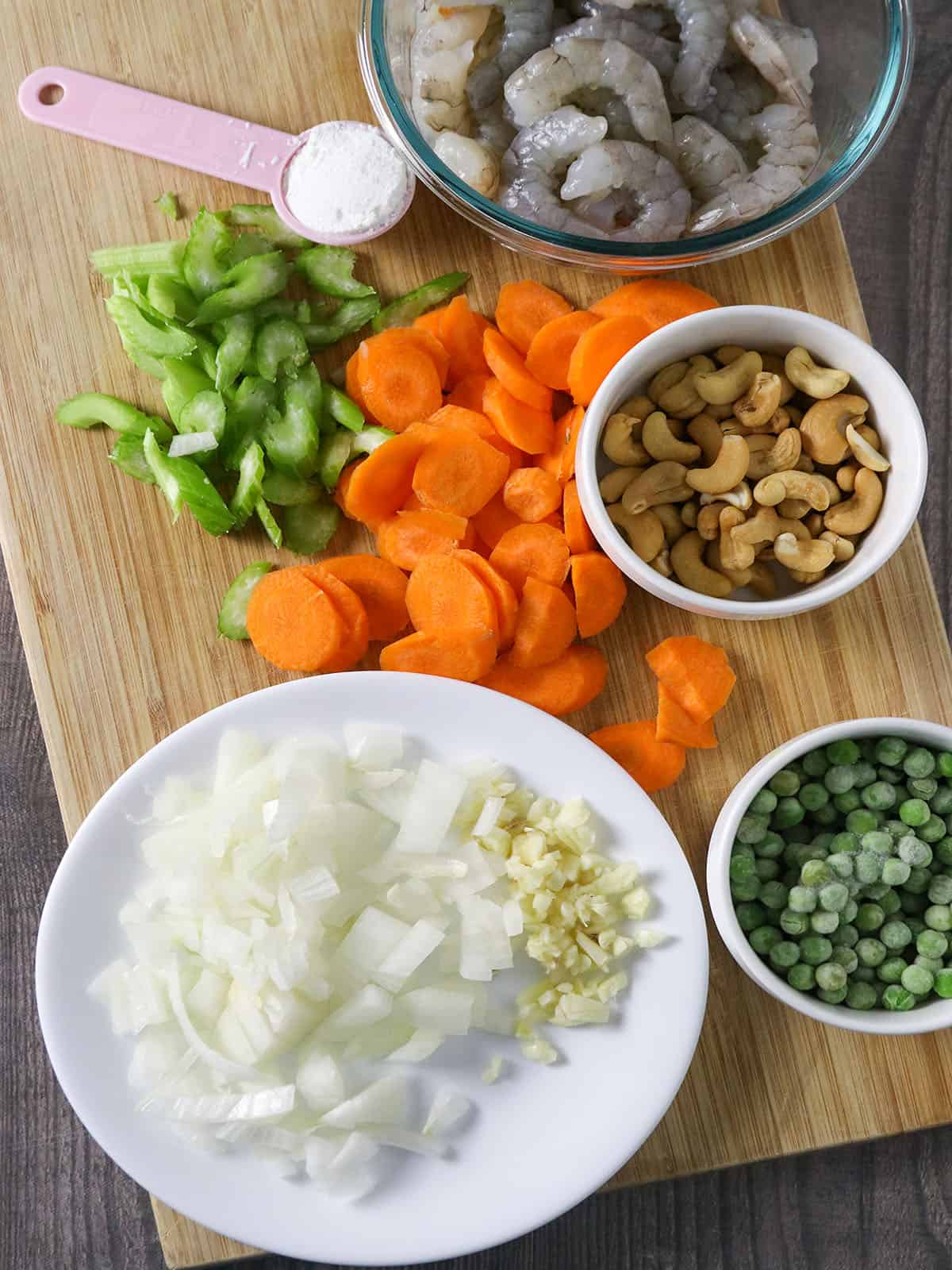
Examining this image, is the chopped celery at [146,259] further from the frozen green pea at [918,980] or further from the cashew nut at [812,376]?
the frozen green pea at [918,980]

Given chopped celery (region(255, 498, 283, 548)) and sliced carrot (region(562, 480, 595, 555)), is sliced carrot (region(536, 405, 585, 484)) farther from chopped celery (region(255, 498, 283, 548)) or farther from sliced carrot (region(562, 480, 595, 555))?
chopped celery (region(255, 498, 283, 548))

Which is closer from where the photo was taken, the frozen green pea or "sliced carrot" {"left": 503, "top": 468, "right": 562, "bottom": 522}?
the frozen green pea

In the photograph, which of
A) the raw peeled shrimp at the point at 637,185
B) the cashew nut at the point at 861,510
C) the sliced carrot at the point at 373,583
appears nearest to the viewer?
the raw peeled shrimp at the point at 637,185

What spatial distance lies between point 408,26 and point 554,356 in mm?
485

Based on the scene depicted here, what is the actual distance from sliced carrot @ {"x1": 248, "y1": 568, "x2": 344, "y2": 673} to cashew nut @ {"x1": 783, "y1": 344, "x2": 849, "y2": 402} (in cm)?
72

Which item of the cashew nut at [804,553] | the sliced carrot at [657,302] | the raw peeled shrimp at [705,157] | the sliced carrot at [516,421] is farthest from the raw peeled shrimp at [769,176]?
the cashew nut at [804,553]

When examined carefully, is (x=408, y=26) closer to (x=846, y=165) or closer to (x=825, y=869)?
(x=846, y=165)

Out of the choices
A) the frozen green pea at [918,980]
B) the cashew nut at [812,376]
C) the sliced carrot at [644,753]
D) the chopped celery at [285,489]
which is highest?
the cashew nut at [812,376]

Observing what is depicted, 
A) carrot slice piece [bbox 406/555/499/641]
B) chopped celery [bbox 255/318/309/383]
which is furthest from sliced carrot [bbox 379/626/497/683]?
chopped celery [bbox 255/318/309/383]

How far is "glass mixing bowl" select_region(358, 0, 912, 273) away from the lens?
53.2 inches

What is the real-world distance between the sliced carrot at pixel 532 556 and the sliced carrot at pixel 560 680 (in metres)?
0.11

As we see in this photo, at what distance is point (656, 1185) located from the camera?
1863mm

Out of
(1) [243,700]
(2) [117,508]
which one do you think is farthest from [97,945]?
(2) [117,508]

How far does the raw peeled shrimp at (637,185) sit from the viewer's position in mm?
1303
